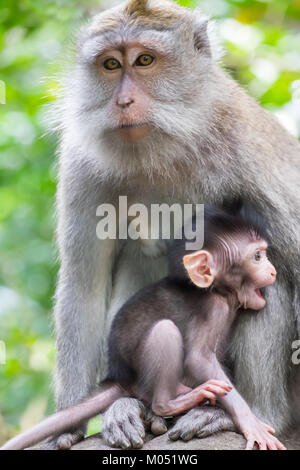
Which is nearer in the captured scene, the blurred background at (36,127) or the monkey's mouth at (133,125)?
the monkey's mouth at (133,125)

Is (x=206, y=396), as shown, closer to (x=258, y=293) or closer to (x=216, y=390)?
(x=216, y=390)

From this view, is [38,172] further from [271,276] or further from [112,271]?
[271,276]

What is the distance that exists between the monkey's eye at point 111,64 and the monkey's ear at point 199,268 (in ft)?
4.24

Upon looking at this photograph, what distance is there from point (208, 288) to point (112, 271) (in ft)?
3.90

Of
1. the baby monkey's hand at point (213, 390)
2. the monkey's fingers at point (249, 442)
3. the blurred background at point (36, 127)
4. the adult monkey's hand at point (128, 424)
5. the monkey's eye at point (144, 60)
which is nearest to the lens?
the monkey's fingers at point (249, 442)

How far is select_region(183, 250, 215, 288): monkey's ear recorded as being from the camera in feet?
16.2

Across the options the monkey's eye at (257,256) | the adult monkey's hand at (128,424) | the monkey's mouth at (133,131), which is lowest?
the adult monkey's hand at (128,424)

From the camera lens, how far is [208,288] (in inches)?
198

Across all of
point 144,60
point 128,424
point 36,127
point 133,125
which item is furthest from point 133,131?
point 36,127

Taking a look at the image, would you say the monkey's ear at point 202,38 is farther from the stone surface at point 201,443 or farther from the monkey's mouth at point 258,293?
the stone surface at point 201,443

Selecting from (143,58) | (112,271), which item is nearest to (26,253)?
(112,271)

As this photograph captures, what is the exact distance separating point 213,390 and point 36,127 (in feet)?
17.0

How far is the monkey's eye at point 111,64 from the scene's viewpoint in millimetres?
5012

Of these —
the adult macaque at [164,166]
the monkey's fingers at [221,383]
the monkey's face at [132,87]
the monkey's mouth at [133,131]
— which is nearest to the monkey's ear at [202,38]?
the adult macaque at [164,166]
